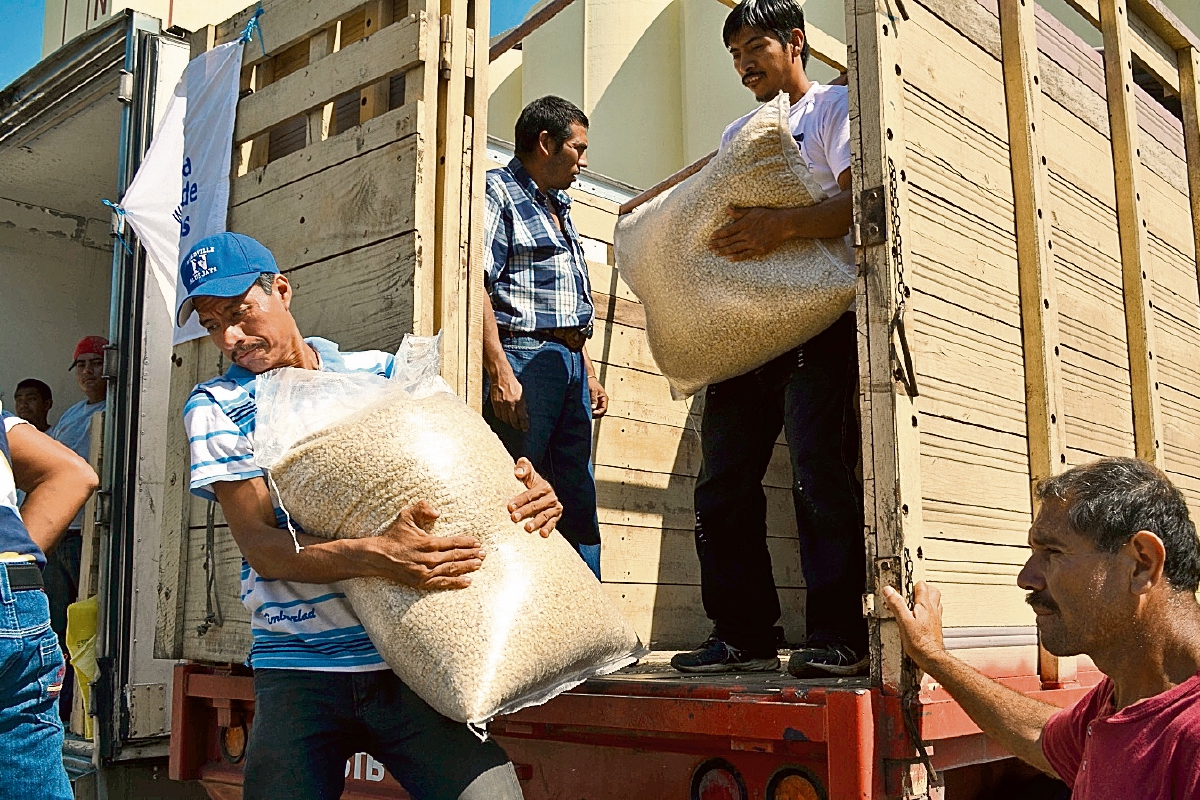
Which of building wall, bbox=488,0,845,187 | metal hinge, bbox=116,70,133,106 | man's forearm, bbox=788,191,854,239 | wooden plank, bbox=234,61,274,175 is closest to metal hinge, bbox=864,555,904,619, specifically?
man's forearm, bbox=788,191,854,239

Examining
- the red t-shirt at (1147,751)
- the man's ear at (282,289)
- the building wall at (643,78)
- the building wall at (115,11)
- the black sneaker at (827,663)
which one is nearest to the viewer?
the red t-shirt at (1147,751)

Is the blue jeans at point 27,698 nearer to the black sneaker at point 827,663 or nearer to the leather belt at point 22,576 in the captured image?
the leather belt at point 22,576

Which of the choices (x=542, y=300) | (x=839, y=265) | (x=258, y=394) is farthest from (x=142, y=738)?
(x=839, y=265)

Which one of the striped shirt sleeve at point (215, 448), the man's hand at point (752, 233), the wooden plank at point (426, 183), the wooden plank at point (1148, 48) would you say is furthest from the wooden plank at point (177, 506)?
the wooden plank at point (1148, 48)

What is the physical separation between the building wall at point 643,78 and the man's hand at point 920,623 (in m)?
5.81

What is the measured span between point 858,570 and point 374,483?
3.77 feet

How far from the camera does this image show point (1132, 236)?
311 centimetres

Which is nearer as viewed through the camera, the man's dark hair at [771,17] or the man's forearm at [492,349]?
the man's dark hair at [771,17]

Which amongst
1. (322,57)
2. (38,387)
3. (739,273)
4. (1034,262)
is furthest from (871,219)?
(38,387)

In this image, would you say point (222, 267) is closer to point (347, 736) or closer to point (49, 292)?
point (347, 736)

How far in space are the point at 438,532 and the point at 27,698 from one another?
84cm

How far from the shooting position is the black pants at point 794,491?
2564mm

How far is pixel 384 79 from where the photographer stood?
291 cm

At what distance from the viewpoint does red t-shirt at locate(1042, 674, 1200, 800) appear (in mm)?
1542
